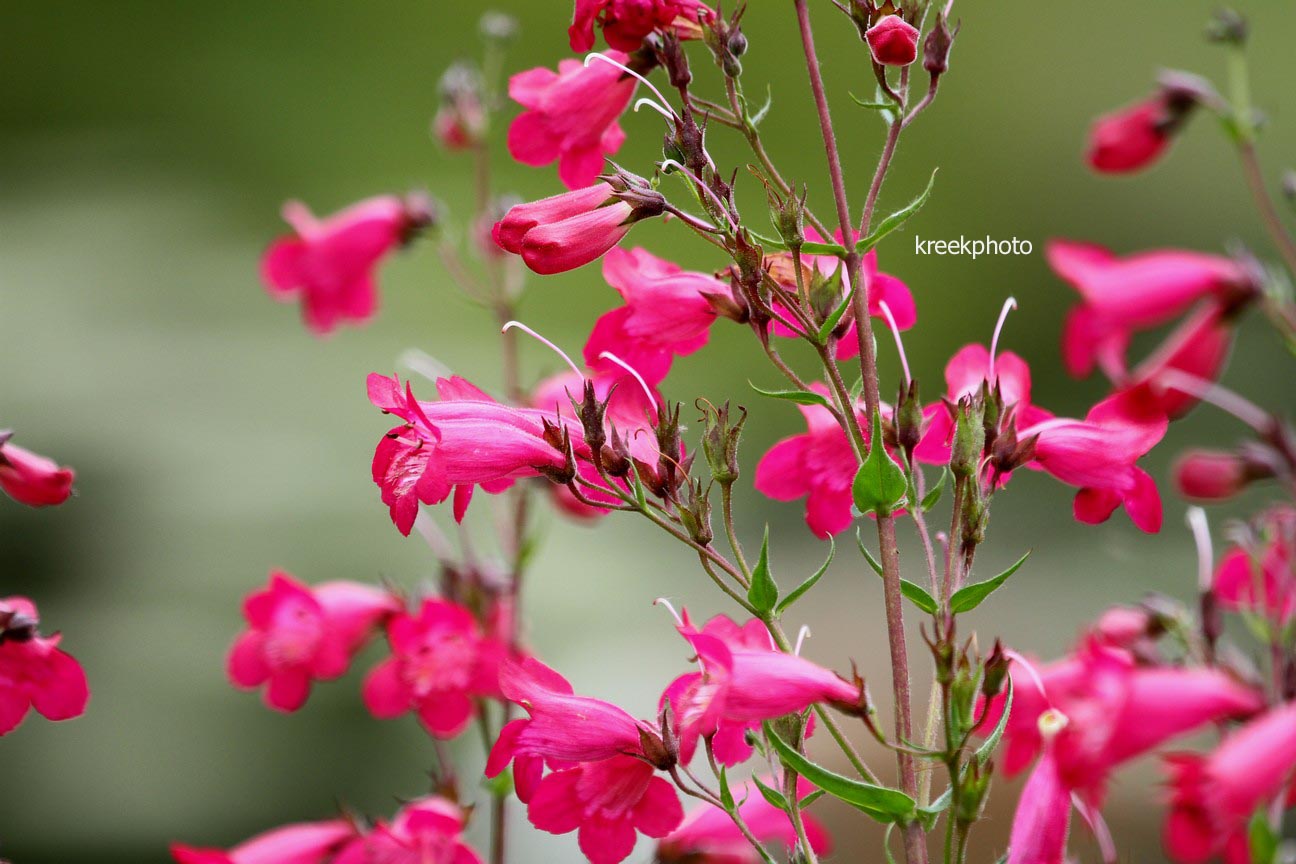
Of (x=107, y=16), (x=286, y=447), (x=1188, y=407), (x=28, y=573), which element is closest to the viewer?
(x=1188, y=407)

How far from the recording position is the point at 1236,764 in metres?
0.42

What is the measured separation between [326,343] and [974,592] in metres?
2.46

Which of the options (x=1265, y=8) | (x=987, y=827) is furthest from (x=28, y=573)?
(x=1265, y=8)

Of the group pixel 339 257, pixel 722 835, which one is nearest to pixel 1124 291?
pixel 722 835

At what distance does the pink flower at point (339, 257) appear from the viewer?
1337 millimetres

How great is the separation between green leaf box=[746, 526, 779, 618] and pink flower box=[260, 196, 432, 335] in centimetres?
83

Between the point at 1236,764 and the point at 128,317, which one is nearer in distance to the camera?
the point at 1236,764

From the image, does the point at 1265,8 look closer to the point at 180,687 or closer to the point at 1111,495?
the point at 180,687

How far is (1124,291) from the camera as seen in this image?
547 mm

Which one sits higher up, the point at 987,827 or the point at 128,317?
the point at 128,317

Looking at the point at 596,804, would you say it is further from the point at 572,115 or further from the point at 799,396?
the point at 572,115

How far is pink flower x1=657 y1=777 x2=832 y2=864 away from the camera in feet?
2.87

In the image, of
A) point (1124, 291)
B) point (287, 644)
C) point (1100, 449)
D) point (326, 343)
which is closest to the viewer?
point (1124, 291)

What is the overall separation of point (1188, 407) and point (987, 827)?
116cm
